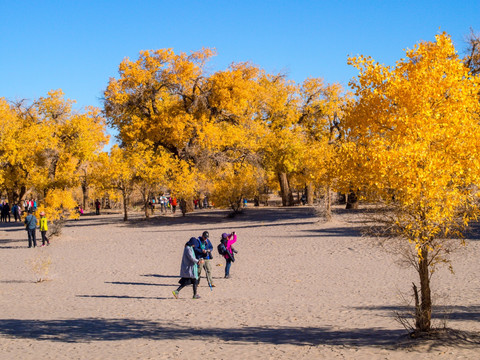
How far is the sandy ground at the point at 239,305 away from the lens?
844cm

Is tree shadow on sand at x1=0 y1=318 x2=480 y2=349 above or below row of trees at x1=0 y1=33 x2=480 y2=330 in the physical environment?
below

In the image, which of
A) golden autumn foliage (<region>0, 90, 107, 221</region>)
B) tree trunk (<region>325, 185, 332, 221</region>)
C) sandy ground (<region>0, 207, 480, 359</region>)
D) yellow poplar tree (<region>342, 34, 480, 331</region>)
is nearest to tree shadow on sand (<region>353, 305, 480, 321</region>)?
sandy ground (<region>0, 207, 480, 359</region>)

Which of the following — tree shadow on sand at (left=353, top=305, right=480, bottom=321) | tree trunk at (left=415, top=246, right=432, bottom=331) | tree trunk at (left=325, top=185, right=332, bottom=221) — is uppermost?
tree trunk at (left=325, top=185, right=332, bottom=221)

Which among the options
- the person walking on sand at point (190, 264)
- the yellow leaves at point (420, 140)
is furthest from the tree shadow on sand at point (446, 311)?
the person walking on sand at point (190, 264)

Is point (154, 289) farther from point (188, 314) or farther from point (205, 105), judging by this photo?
point (205, 105)

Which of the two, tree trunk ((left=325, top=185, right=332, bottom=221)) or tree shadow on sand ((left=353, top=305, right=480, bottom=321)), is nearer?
tree shadow on sand ((left=353, top=305, right=480, bottom=321))

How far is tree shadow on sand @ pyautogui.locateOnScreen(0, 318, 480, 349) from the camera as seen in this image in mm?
8414

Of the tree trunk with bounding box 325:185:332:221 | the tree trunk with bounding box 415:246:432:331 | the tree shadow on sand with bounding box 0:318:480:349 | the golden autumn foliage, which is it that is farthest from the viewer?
the golden autumn foliage

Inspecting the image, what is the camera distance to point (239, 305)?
1170 centimetres

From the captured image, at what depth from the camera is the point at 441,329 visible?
827 cm

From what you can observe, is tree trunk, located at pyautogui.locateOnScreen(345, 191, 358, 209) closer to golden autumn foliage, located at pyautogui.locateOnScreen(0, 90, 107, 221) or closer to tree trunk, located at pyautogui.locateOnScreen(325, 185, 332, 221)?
tree trunk, located at pyautogui.locateOnScreen(325, 185, 332, 221)

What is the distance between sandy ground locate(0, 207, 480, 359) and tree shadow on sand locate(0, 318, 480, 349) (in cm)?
2

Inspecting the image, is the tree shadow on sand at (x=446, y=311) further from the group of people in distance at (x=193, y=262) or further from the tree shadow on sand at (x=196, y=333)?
the group of people in distance at (x=193, y=262)

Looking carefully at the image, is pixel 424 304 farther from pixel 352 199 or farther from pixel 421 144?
pixel 352 199
